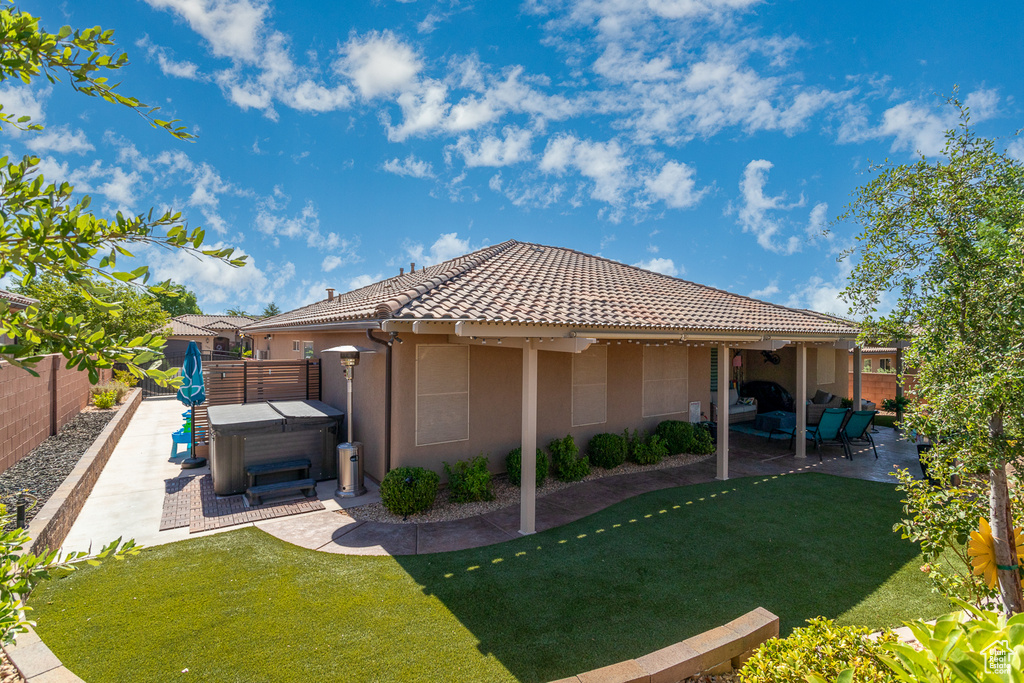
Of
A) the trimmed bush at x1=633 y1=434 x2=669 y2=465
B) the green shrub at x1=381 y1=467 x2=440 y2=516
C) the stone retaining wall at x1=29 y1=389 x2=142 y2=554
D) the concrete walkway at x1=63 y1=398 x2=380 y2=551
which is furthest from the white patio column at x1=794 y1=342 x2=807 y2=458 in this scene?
the stone retaining wall at x1=29 y1=389 x2=142 y2=554

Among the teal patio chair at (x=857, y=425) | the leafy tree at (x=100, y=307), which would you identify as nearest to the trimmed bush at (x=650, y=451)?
the teal patio chair at (x=857, y=425)

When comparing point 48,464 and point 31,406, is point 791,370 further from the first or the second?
point 31,406

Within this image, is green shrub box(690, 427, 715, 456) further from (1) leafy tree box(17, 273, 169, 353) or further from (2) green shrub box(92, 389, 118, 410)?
(2) green shrub box(92, 389, 118, 410)

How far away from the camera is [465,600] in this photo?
5.10 metres

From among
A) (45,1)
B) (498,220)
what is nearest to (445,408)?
(45,1)

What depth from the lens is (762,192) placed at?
21344 mm

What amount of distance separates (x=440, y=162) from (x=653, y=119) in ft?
30.7

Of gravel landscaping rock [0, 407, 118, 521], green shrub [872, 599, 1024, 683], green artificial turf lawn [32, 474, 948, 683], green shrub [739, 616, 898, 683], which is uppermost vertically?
green shrub [872, 599, 1024, 683]

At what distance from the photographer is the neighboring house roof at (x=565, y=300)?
7.05 meters

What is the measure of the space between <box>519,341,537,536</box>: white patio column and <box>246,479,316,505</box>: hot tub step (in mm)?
4132

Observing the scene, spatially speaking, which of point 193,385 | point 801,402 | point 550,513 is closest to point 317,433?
point 193,385

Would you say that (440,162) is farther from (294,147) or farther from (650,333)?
(650,333)

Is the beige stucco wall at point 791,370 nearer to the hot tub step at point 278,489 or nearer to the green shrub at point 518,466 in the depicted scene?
the green shrub at point 518,466

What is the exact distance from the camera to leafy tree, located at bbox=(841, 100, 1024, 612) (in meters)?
3.01
